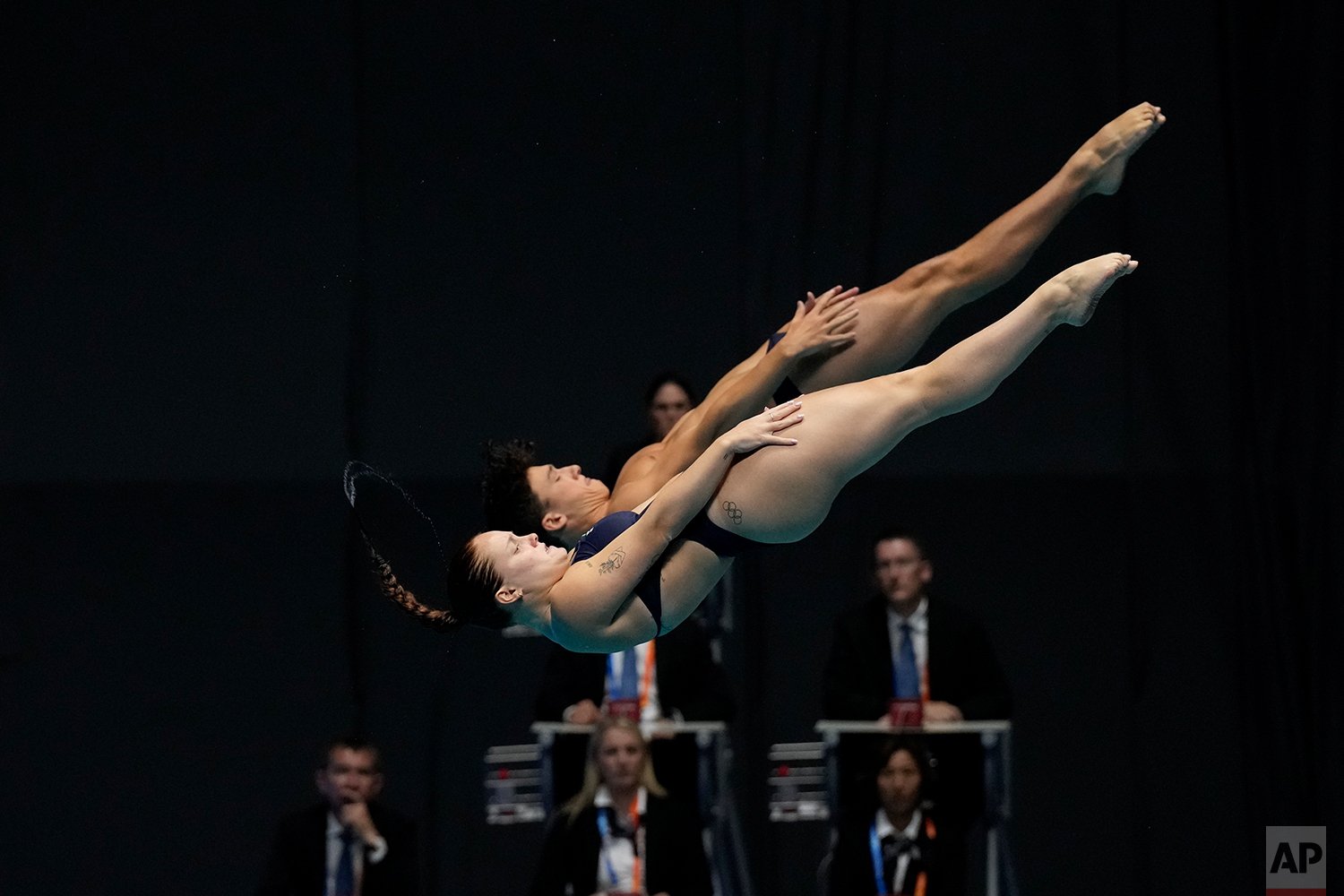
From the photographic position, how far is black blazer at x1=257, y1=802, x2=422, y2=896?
6113 millimetres

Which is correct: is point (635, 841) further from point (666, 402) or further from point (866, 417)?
point (866, 417)

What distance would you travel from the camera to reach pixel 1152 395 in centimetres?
717

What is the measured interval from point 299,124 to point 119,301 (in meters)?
1.03

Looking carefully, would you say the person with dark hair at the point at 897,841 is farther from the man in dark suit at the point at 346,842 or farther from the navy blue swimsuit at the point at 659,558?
the navy blue swimsuit at the point at 659,558

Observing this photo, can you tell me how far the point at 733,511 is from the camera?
14.1ft

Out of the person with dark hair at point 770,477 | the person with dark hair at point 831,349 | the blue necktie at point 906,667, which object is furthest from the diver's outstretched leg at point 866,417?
the blue necktie at point 906,667

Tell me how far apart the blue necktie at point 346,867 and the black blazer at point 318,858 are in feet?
0.16

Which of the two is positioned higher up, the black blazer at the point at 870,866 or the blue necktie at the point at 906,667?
the blue necktie at the point at 906,667

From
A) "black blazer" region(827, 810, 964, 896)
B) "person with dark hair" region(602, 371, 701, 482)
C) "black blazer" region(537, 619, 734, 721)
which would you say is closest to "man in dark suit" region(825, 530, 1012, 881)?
"black blazer" region(827, 810, 964, 896)

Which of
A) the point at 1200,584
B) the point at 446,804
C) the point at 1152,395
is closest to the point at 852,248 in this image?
the point at 1152,395

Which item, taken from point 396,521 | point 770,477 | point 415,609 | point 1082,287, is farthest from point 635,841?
point 1082,287

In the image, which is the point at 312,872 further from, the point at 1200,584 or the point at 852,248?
the point at 1200,584

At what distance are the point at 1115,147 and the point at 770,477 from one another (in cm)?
131

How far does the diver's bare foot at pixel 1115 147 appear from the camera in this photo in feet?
15.5
